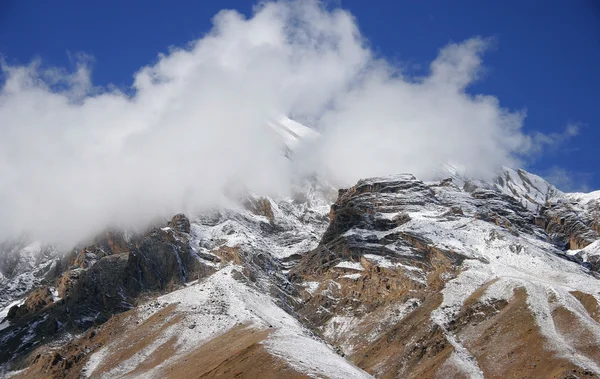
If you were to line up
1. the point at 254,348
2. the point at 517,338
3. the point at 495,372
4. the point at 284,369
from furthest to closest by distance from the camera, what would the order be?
the point at 517,338, the point at 495,372, the point at 254,348, the point at 284,369

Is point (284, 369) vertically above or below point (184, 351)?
below

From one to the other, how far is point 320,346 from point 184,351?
148ft

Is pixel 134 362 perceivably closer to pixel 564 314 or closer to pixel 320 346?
pixel 320 346

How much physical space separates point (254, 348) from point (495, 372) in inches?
2635

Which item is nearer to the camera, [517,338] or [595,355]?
[595,355]

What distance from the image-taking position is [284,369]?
143 metres

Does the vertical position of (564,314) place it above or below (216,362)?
above

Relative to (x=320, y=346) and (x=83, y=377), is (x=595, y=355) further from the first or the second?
(x=83, y=377)

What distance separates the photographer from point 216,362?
167 meters

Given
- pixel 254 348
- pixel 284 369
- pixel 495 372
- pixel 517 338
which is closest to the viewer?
pixel 284 369

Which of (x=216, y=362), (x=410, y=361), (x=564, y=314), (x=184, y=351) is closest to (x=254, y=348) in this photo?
(x=216, y=362)

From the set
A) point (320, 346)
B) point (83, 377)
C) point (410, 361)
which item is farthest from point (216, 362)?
point (410, 361)

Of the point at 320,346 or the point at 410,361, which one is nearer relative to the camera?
the point at 320,346

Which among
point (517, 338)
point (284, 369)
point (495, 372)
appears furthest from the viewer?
point (517, 338)
